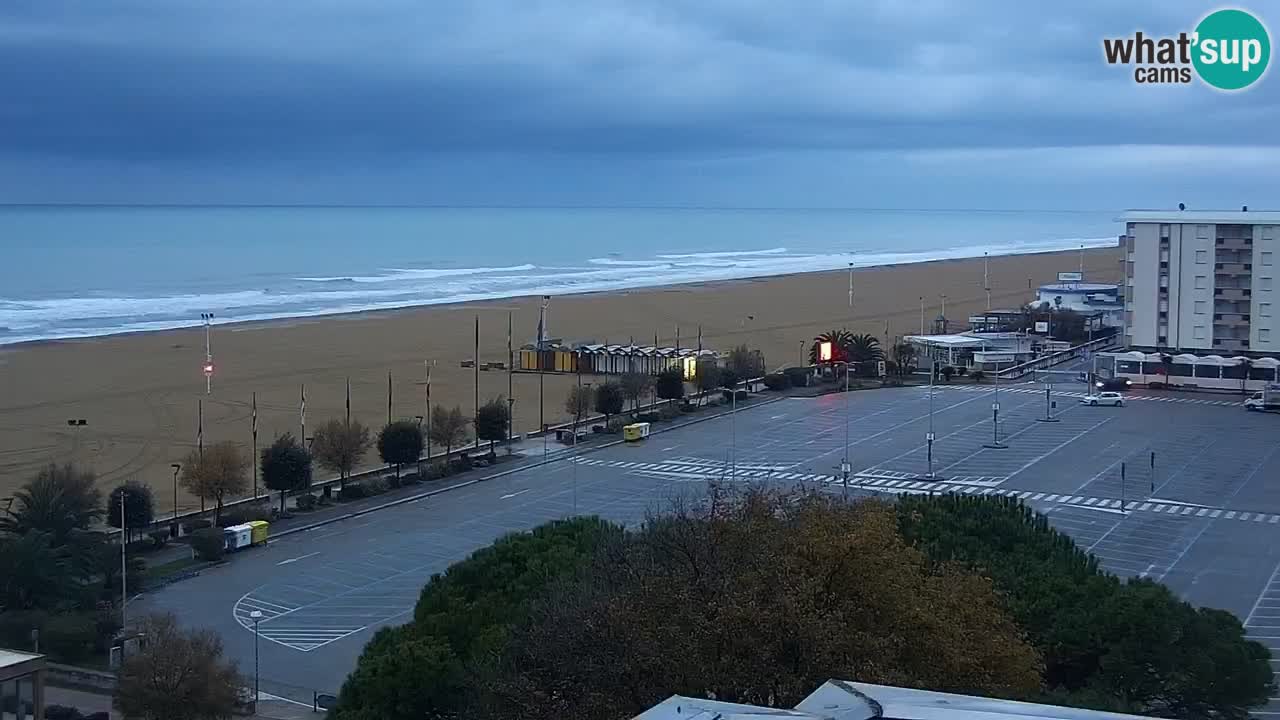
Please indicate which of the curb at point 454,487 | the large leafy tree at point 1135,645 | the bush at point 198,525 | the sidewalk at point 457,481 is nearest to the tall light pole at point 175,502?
the bush at point 198,525

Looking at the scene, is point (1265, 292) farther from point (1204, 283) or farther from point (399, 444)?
point (399, 444)

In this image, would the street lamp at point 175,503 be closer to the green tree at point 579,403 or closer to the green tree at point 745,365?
the green tree at point 579,403

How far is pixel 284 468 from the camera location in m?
32.2

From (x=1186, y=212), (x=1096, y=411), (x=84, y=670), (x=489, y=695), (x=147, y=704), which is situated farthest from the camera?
(x=1186, y=212)

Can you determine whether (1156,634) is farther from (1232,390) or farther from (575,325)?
(575,325)

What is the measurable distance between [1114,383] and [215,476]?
120 ft

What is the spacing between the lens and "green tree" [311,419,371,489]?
1363 inches

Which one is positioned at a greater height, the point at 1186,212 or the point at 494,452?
the point at 1186,212

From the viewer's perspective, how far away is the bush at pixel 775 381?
5297 centimetres

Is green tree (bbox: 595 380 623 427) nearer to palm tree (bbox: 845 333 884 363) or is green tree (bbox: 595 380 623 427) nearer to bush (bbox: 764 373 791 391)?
bush (bbox: 764 373 791 391)

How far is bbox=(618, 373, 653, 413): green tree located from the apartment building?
2207 cm

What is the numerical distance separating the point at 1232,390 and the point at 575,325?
34.0 m

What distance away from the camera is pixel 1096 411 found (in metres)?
47.4

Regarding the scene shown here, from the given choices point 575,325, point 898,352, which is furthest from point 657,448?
point 575,325
